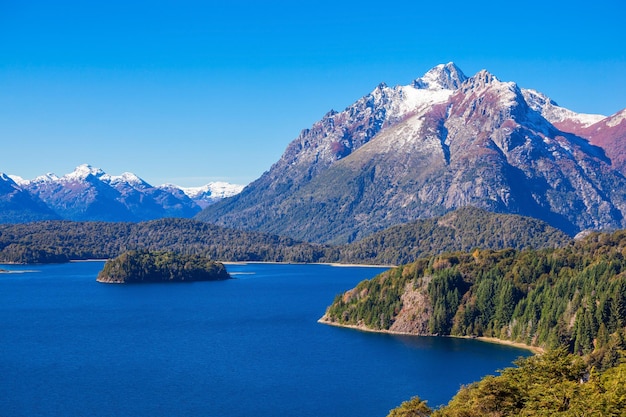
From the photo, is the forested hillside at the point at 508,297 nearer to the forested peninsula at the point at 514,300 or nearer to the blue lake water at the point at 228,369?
the forested peninsula at the point at 514,300

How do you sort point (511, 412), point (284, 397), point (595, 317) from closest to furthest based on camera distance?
point (511, 412)
point (284, 397)
point (595, 317)

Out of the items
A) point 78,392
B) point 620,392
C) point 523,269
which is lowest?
point 78,392

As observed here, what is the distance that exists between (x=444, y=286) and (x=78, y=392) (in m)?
79.2

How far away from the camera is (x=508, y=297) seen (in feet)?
522

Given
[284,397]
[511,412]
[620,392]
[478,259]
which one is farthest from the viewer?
[478,259]

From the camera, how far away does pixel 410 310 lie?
168500 mm

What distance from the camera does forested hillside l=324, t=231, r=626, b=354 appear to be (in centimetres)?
13783

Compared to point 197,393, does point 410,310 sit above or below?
above

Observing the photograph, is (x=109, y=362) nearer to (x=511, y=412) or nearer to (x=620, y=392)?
(x=511, y=412)

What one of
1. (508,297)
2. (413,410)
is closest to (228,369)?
(508,297)

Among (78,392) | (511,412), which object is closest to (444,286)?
(78,392)

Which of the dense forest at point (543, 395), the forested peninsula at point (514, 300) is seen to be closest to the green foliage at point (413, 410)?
the dense forest at point (543, 395)

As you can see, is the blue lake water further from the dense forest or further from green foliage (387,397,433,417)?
the dense forest

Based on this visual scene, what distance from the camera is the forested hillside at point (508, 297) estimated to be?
137825mm
